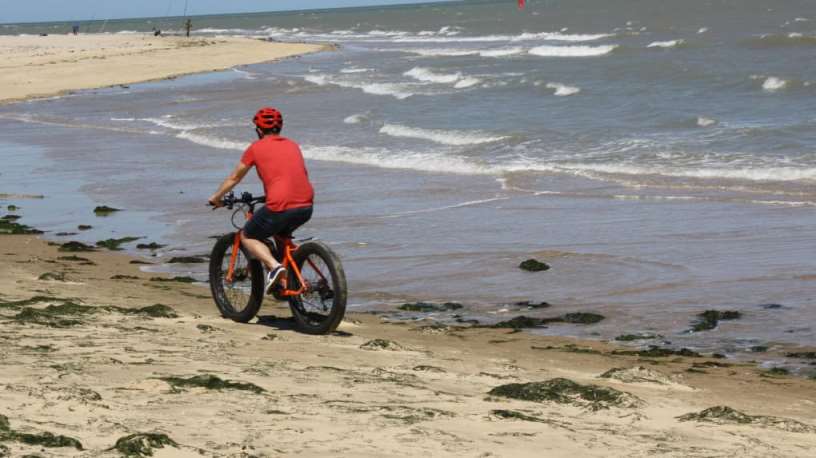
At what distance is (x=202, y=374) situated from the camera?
632cm

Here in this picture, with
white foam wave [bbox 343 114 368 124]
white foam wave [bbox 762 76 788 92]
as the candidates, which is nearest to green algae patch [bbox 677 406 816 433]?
white foam wave [bbox 343 114 368 124]

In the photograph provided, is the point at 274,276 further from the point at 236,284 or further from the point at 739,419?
the point at 739,419

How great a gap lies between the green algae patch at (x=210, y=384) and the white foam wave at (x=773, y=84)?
26.3 metres

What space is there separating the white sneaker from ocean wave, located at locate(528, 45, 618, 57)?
47232 mm

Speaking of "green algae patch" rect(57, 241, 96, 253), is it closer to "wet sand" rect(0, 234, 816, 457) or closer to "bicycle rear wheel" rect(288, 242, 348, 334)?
"wet sand" rect(0, 234, 816, 457)

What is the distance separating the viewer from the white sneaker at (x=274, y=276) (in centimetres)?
837

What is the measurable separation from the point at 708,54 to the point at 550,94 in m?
15.9

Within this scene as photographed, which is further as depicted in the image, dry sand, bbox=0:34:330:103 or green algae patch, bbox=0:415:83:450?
dry sand, bbox=0:34:330:103

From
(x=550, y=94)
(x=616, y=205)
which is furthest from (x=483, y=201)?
(x=550, y=94)

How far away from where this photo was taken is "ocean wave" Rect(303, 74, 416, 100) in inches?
1436

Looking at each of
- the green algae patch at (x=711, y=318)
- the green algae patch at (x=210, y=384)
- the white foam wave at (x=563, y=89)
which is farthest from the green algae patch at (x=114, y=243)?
the white foam wave at (x=563, y=89)

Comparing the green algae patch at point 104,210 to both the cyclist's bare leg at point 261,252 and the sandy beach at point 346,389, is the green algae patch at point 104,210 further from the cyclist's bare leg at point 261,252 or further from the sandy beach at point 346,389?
the cyclist's bare leg at point 261,252

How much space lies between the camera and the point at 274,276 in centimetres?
840

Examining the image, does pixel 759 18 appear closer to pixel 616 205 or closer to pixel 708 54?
pixel 708 54
